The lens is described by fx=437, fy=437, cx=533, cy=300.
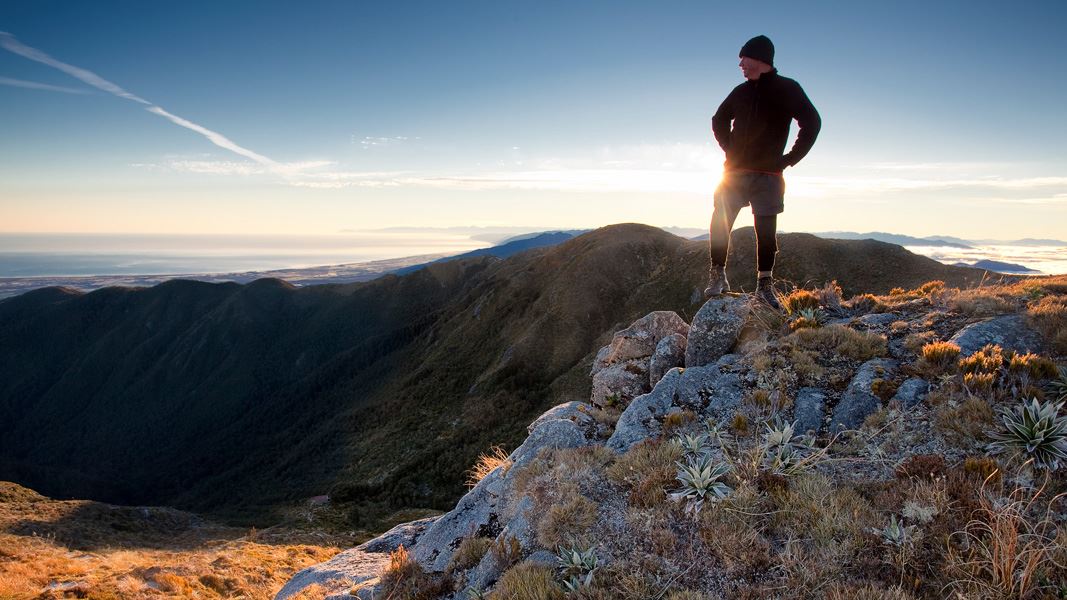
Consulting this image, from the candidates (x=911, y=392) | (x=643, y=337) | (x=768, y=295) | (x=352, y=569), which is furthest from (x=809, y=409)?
(x=352, y=569)

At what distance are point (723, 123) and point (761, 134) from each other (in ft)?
2.73

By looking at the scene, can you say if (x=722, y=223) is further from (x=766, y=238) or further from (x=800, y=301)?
(x=800, y=301)

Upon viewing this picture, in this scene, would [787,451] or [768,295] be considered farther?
[768,295]

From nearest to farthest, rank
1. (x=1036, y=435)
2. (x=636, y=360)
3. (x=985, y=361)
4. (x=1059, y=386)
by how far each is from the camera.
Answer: (x=1036, y=435) < (x=1059, y=386) < (x=985, y=361) < (x=636, y=360)

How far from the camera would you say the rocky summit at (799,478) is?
4410 mm

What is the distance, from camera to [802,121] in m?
8.13

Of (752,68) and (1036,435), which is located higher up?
(752,68)

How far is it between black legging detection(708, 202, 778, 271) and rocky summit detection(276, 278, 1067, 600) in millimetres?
1218

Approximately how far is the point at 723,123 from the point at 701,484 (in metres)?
6.94

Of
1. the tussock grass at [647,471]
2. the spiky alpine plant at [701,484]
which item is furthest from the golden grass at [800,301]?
the spiky alpine plant at [701,484]

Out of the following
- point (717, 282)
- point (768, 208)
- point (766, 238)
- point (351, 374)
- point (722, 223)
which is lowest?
point (351, 374)

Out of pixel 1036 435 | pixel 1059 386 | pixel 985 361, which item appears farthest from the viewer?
pixel 985 361

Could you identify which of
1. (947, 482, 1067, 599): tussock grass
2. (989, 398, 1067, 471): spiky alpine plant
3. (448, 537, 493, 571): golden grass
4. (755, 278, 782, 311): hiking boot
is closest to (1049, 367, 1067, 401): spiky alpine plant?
(989, 398, 1067, 471): spiky alpine plant

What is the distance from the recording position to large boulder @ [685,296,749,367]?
393 inches
